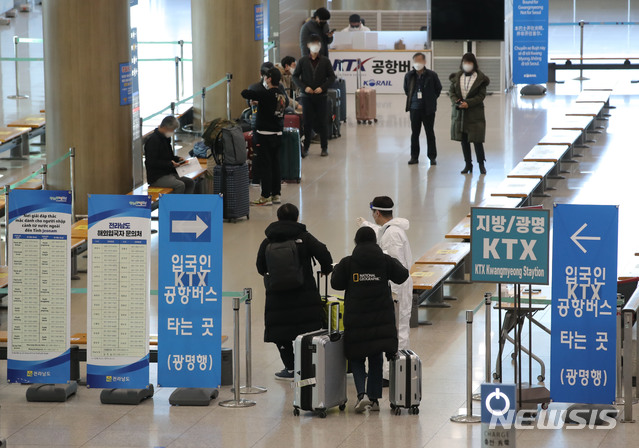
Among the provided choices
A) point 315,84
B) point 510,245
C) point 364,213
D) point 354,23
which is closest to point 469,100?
point 315,84

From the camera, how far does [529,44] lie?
23.2m

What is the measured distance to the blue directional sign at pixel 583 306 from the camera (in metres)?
7.86

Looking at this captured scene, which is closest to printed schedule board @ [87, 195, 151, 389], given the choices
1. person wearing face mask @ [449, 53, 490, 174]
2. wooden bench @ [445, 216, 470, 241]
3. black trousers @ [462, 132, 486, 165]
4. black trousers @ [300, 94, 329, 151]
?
wooden bench @ [445, 216, 470, 241]

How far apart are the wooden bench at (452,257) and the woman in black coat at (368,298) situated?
3133mm

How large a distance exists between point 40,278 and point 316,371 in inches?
81.4

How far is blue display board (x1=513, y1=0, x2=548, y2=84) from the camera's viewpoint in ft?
75.3

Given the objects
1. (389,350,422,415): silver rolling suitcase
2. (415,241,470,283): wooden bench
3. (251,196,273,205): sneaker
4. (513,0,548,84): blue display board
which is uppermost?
(513,0,548,84): blue display board

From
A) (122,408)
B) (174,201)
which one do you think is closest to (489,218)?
(174,201)

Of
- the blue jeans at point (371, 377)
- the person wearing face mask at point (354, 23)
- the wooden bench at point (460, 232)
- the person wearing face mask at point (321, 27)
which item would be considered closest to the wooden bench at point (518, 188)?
the wooden bench at point (460, 232)

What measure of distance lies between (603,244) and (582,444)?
1304mm

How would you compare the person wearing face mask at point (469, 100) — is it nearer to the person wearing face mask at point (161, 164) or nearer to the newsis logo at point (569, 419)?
the person wearing face mask at point (161, 164)

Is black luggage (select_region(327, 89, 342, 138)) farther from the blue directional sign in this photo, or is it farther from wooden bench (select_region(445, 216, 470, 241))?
the blue directional sign

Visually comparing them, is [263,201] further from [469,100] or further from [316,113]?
[469,100]

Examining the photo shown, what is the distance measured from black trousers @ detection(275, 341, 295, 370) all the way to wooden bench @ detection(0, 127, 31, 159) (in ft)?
25.5
